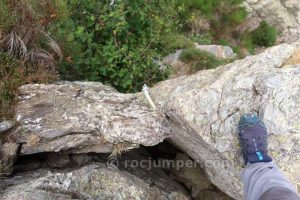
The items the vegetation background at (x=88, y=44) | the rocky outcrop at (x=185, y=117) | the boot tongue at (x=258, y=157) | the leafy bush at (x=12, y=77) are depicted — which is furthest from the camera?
the vegetation background at (x=88, y=44)

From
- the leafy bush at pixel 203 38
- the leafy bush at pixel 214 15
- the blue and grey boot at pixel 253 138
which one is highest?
the blue and grey boot at pixel 253 138

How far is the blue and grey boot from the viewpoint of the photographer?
488cm

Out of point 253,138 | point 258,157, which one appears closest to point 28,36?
point 253,138

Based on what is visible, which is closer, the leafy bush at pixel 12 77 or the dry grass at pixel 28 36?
the leafy bush at pixel 12 77

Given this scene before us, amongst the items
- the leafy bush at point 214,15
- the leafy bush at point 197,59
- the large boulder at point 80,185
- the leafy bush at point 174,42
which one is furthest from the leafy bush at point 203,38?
the large boulder at point 80,185

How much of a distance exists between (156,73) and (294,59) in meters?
2.59

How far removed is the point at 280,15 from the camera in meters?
11.7

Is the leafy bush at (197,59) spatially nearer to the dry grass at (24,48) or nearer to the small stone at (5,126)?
the dry grass at (24,48)

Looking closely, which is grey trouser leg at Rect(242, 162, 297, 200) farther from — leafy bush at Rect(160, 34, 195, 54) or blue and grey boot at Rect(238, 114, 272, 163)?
leafy bush at Rect(160, 34, 195, 54)

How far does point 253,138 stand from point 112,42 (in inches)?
126

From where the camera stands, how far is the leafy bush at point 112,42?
6.54m

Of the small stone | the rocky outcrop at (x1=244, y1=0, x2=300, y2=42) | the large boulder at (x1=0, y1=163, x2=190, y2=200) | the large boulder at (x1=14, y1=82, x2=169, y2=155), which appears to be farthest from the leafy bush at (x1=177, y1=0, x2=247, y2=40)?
the small stone

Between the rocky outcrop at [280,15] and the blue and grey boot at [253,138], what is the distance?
6.88m

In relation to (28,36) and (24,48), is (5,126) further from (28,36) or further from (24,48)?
(28,36)
